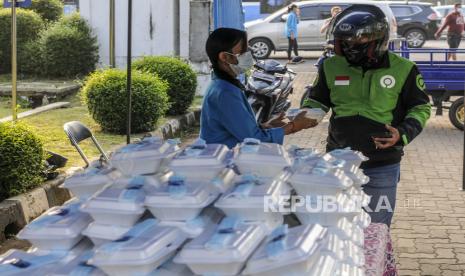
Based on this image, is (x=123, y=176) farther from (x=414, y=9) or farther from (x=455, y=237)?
(x=414, y=9)

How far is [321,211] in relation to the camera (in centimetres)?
244

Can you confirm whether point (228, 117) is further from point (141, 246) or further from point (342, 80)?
point (141, 246)

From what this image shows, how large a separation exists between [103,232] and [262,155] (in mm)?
615

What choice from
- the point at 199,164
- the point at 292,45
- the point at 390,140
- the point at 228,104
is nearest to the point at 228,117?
the point at 228,104

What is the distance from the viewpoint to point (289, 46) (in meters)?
21.5

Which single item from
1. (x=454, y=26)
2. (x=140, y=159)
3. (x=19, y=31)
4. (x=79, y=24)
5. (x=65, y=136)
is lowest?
(x=65, y=136)

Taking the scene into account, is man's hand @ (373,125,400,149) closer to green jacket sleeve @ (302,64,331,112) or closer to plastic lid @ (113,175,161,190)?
green jacket sleeve @ (302,64,331,112)

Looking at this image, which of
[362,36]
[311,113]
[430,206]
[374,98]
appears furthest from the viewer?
[430,206]

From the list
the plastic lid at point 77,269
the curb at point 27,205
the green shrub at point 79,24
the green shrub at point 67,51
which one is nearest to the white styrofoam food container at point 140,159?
the plastic lid at point 77,269

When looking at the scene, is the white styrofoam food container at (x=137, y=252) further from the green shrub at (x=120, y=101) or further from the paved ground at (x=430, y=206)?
the green shrub at (x=120, y=101)

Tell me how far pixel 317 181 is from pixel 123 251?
30.2 inches

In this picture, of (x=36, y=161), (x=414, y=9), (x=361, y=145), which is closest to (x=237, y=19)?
(x=36, y=161)

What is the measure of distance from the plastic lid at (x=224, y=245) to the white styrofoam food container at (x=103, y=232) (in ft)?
0.79

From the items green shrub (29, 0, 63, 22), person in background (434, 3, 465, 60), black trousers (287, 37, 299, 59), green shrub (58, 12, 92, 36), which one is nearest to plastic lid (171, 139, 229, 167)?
green shrub (58, 12, 92, 36)
